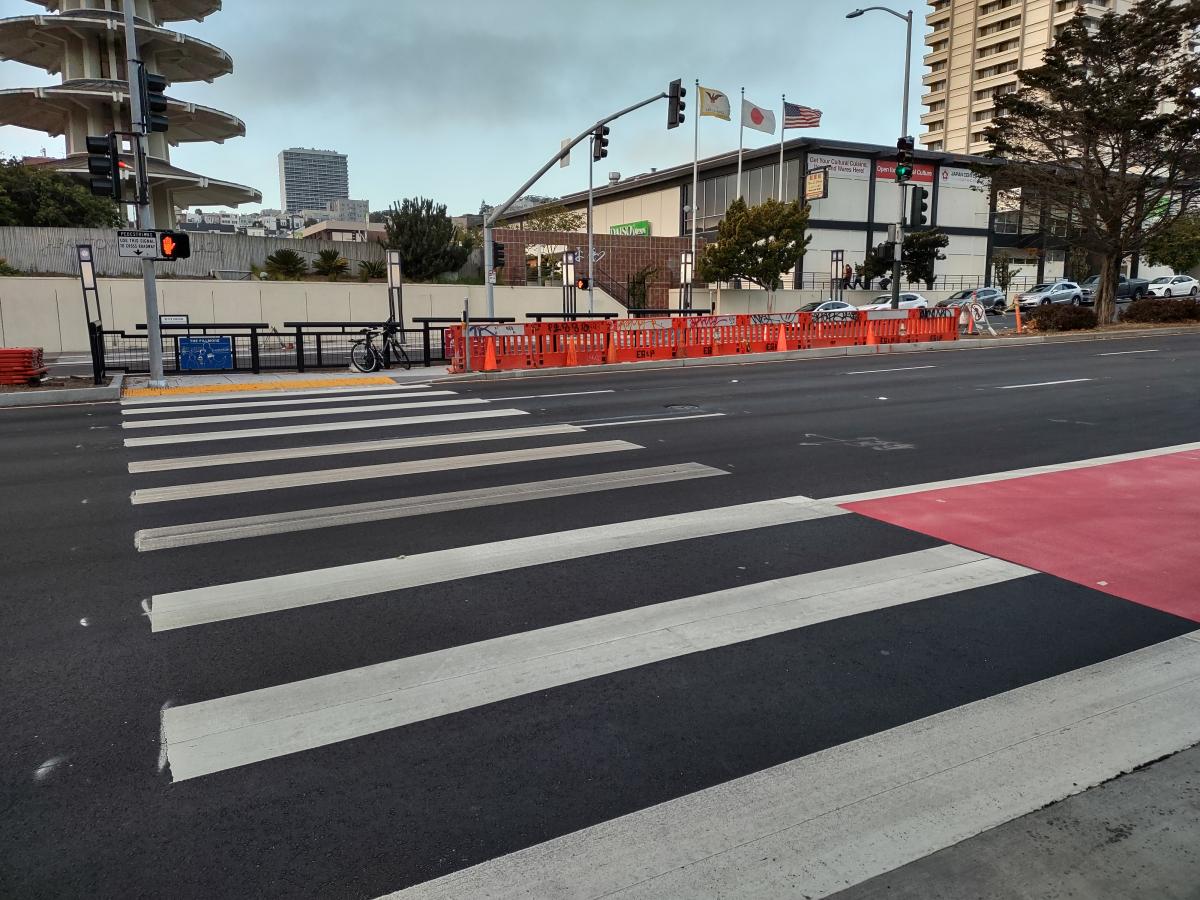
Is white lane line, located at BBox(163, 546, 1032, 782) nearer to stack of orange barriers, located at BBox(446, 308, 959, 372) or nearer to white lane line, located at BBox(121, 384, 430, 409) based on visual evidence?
white lane line, located at BBox(121, 384, 430, 409)

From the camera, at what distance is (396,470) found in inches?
351

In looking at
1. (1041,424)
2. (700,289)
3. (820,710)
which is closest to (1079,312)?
(1041,424)

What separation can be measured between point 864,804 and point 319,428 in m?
9.91

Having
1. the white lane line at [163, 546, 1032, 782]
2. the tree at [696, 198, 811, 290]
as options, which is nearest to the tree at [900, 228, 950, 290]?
the tree at [696, 198, 811, 290]

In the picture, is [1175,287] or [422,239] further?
[1175,287]

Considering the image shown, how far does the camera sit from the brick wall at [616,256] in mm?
52375

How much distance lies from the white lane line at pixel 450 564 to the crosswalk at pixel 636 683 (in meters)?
0.03

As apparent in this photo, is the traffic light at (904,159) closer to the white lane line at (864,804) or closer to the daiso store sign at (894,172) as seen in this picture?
the white lane line at (864,804)

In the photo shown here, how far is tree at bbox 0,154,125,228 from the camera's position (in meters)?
50.9

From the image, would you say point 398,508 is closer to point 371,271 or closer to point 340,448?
point 340,448

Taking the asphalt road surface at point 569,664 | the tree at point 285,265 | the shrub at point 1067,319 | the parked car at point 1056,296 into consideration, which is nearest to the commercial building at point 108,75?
the tree at point 285,265

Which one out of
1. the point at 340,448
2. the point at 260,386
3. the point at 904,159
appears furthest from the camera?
the point at 904,159

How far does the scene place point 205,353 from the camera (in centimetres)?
1928

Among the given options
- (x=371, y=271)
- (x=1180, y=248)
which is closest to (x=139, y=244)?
(x=371, y=271)
